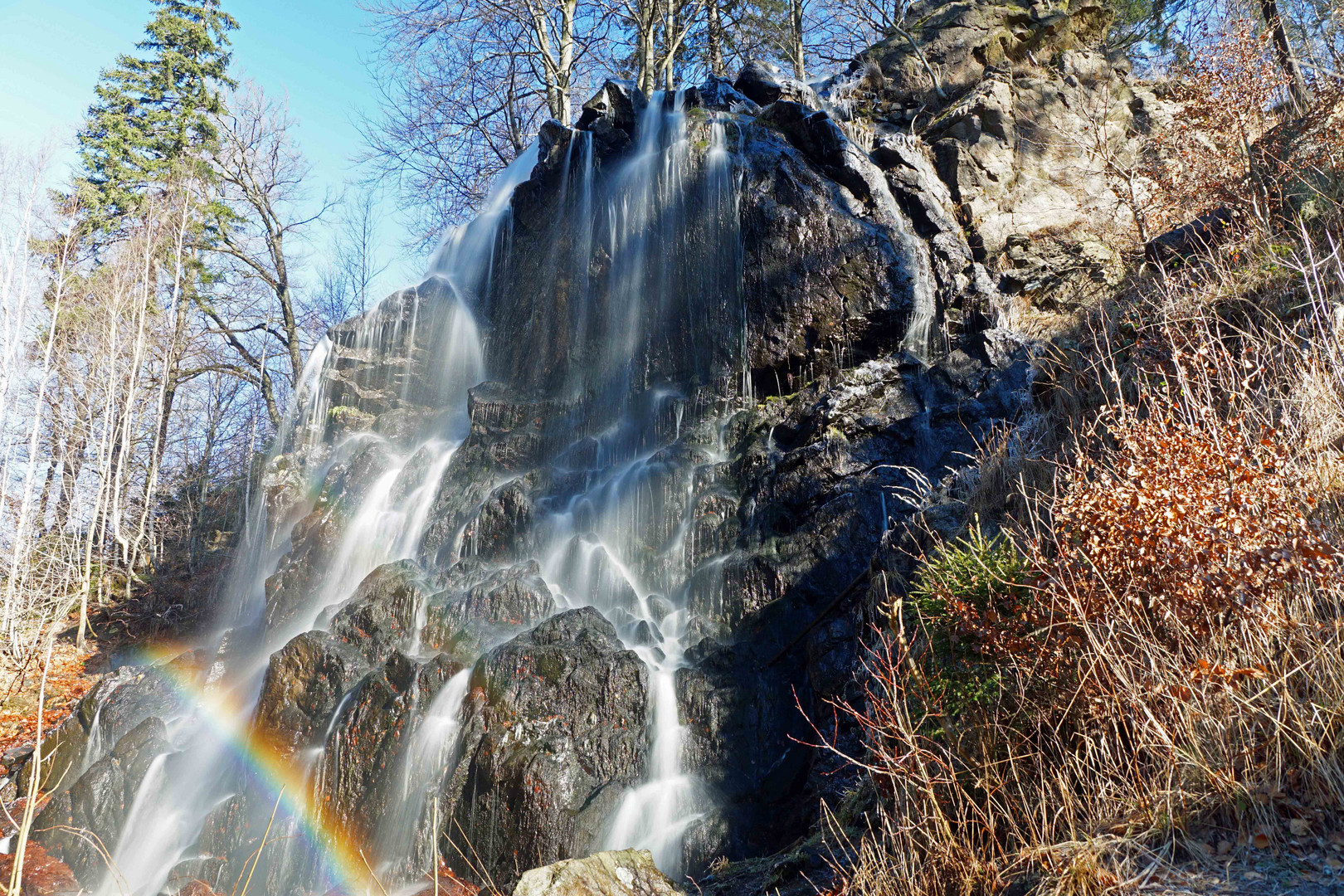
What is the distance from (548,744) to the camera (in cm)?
624

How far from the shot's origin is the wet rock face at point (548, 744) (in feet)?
19.0

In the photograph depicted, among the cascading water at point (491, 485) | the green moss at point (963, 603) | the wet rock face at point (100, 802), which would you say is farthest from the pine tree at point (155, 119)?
the green moss at point (963, 603)

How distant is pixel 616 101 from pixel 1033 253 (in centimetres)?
722

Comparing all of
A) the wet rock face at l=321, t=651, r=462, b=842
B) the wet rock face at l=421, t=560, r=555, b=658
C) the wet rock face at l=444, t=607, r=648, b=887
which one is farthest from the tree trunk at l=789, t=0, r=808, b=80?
the wet rock face at l=321, t=651, r=462, b=842

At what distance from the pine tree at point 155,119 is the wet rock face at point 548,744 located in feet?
64.1

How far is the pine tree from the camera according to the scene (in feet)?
66.1

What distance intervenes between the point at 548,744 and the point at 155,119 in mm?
22078

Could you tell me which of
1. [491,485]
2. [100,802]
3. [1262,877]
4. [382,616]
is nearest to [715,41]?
[491,485]

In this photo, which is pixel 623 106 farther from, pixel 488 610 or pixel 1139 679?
pixel 1139 679

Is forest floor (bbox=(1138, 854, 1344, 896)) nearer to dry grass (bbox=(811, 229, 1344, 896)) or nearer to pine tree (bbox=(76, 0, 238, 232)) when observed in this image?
dry grass (bbox=(811, 229, 1344, 896))

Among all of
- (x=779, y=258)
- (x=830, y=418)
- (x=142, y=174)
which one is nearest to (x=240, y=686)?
(x=830, y=418)

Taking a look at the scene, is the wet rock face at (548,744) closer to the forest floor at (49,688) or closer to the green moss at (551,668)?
the green moss at (551,668)

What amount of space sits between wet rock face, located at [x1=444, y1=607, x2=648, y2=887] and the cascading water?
173 millimetres

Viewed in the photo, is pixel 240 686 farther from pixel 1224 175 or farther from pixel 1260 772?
pixel 1224 175
